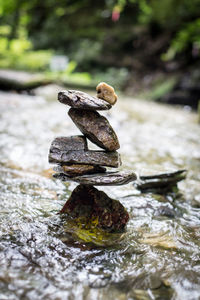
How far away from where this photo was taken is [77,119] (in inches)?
104

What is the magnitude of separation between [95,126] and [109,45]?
1498cm

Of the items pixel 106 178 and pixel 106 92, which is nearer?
pixel 106 178

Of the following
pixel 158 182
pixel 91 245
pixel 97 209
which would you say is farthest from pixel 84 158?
pixel 158 182

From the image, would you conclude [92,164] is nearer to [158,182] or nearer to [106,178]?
[106,178]

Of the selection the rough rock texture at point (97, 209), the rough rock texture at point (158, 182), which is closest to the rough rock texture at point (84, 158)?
the rough rock texture at point (97, 209)

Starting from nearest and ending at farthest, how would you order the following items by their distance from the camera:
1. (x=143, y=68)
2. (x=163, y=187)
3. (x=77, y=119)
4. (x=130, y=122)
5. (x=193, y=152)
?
1. (x=77, y=119)
2. (x=163, y=187)
3. (x=193, y=152)
4. (x=130, y=122)
5. (x=143, y=68)

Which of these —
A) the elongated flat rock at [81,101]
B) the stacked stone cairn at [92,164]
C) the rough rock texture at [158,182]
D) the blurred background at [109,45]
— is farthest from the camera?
the blurred background at [109,45]

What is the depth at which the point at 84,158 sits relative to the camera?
262 centimetres

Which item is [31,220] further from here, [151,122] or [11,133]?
[151,122]

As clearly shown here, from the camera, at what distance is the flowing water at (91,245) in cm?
194

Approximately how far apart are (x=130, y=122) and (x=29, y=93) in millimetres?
4522

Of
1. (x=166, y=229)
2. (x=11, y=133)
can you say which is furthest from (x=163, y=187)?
(x=11, y=133)

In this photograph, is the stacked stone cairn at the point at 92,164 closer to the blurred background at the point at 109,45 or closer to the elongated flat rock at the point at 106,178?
the elongated flat rock at the point at 106,178

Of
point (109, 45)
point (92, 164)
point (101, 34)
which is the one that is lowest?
point (92, 164)
